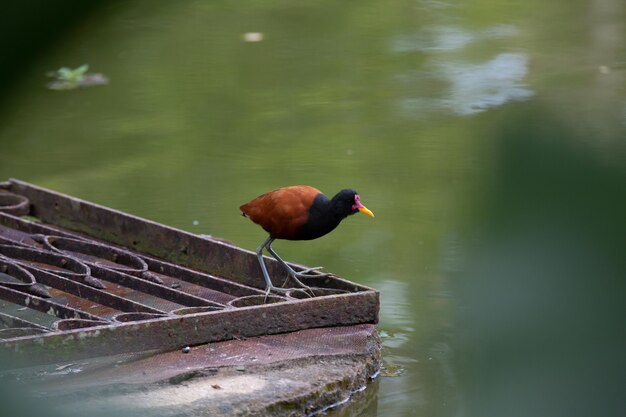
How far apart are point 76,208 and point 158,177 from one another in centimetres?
107

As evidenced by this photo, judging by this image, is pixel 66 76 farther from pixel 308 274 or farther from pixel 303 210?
pixel 308 274

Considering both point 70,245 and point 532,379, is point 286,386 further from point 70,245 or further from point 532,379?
point 532,379

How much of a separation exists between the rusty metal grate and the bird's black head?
0.24 metres

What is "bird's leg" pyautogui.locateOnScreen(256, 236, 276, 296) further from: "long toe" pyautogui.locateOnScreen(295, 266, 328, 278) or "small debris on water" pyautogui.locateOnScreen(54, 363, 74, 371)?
"small debris on water" pyautogui.locateOnScreen(54, 363, 74, 371)

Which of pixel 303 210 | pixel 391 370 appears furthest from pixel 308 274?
pixel 391 370

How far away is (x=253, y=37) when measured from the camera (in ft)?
2.46

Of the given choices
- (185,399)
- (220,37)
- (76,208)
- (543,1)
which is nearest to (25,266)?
(76,208)

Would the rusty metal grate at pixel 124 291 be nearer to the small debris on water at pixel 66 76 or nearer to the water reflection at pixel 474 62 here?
the water reflection at pixel 474 62

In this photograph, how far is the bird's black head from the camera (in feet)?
10.3

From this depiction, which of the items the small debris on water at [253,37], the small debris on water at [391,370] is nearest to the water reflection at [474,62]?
the small debris on water at [253,37]

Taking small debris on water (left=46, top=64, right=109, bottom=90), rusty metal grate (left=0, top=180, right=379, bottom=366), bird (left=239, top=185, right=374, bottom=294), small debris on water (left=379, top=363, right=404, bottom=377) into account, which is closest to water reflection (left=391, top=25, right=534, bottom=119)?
small debris on water (left=46, top=64, right=109, bottom=90)

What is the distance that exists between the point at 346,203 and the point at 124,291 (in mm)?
822

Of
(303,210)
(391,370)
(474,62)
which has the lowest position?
(391,370)

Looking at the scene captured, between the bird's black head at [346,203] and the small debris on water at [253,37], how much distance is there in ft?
7.78
